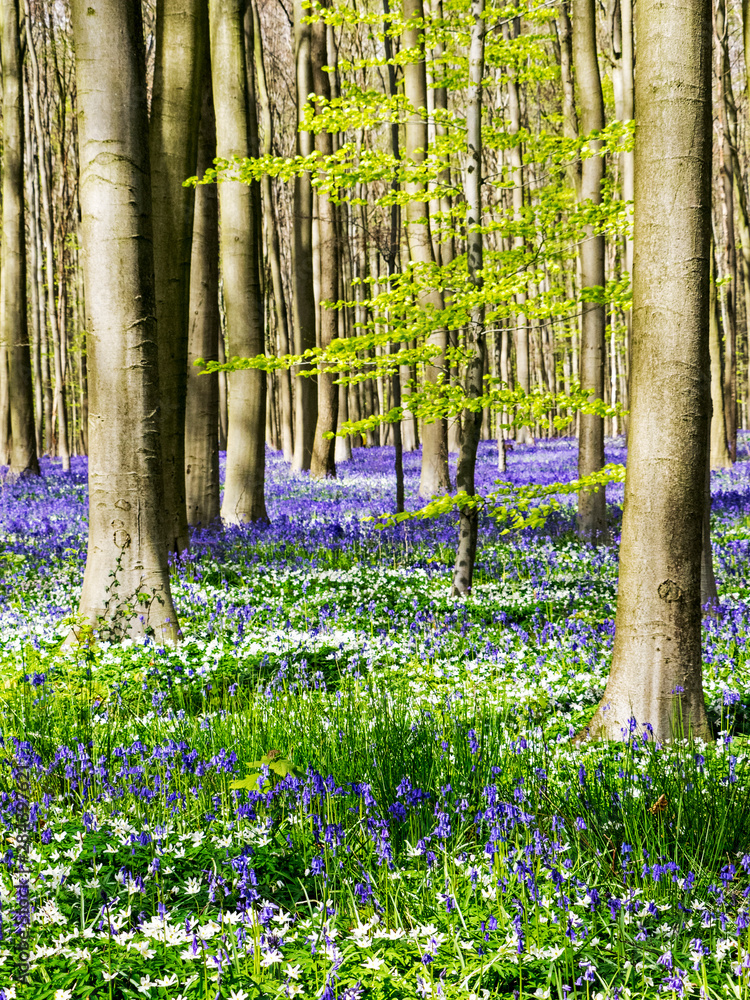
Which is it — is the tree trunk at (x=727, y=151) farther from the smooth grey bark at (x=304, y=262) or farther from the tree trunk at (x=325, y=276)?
the smooth grey bark at (x=304, y=262)

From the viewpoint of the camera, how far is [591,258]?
1029 cm

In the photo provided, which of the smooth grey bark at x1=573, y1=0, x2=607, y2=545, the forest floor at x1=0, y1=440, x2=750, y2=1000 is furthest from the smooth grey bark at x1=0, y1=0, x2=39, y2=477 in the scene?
the smooth grey bark at x1=573, y1=0, x2=607, y2=545

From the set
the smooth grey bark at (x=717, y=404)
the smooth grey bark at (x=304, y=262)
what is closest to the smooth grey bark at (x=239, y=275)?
the smooth grey bark at (x=304, y=262)

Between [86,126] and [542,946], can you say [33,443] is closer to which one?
[86,126]

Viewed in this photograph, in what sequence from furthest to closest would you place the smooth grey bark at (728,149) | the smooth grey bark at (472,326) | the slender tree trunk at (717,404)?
the smooth grey bark at (728,149) < the slender tree trunk at (717,404) < the smooth grey bark at (472,326)

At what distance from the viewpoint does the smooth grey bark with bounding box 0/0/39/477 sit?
17656 mm

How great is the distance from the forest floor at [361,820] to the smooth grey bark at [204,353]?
450 centimetres

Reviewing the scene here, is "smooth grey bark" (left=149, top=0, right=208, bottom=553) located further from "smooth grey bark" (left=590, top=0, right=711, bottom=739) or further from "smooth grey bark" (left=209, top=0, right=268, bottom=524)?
"smooth grey bark" (left=590, top=0, right=711, bottom=739)

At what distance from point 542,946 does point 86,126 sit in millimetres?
5961

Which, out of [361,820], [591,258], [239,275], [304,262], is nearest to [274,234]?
[304,262]

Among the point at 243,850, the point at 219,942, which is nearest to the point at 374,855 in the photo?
the point at 243,850

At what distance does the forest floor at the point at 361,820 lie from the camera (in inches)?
90.2

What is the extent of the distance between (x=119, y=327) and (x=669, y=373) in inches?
154

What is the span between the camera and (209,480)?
10.8 metres
